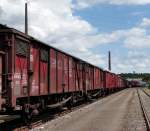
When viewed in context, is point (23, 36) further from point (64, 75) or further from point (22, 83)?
point (64, 75)

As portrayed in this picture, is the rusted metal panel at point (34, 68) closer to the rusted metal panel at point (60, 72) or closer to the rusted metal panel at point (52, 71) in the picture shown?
the rusted metal panel at point (52, 71)

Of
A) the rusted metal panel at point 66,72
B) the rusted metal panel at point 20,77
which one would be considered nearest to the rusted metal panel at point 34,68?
the rusted metal panel at point 20,77

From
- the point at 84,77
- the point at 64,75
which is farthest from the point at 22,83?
the point at 84,77

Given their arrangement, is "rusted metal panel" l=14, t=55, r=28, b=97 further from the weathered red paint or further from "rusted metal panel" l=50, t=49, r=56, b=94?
the weathered red paint

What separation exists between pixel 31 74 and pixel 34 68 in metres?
0.73

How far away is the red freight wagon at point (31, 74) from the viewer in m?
15.0

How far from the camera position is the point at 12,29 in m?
15.5

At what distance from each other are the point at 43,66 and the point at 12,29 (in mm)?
5025

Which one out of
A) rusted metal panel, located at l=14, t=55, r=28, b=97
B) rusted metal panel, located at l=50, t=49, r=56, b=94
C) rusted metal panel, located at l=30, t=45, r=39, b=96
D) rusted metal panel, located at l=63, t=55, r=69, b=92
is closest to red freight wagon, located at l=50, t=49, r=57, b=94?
rusted metal panel, located at l=50, t=49, r=56, b=94

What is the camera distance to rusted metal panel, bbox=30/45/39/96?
18.1 metres

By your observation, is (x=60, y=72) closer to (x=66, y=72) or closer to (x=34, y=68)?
(x=66, y=72)

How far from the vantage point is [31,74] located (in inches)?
704

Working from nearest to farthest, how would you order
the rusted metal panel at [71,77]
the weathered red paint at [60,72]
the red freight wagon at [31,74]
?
the red freight wagon at [31,74] < the weathered red paint at [60,72] < the rusted metal panel at [71,77]

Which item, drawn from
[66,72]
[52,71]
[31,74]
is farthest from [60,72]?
[31,74]
